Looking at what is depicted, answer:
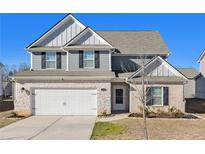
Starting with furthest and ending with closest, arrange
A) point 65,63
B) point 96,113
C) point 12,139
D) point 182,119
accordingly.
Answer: point 65,63
point 96,113
point 182,119
point 12,139

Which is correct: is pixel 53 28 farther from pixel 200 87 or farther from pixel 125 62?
pixel 200 87

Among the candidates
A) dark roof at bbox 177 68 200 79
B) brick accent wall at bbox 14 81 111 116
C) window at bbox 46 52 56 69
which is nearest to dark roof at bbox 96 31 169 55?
window at bbox 46 52 56 69

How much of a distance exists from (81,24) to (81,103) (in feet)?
22.8

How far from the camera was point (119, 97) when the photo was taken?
76.3 ft

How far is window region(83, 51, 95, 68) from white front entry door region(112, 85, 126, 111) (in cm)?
270

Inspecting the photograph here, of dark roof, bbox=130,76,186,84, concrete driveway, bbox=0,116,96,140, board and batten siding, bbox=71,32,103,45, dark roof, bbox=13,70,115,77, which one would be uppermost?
board and batten siding, bbox=71,32,103,45

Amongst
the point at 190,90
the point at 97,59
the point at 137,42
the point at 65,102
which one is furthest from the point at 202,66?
the point at 65,102

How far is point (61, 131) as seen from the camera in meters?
13.6

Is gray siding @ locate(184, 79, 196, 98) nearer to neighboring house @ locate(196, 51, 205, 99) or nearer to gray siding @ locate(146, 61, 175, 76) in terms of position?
neighboring house @ locate(196, 51, 205, 99)

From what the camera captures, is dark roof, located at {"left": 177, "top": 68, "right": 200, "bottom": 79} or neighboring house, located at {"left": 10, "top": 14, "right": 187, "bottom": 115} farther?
dark roof, located at {"left": 177, "top": 68, "right": 200, "bottom": 79}

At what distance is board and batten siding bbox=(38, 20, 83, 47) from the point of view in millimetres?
23438

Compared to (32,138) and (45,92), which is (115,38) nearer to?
(45,92)

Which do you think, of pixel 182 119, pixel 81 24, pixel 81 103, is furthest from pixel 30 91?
pixel 182 119

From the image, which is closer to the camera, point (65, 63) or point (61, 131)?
point (61, 131)
